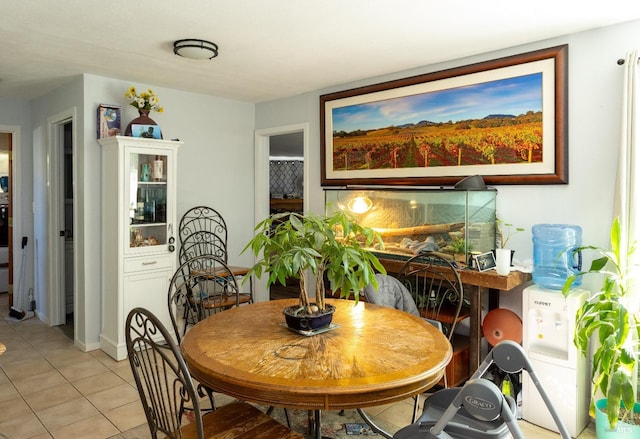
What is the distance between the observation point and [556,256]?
273 centimetres

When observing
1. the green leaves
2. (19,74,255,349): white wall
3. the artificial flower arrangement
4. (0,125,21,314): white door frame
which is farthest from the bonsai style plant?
(0,125,21,314): white door frame

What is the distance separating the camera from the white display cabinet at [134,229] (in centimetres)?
366

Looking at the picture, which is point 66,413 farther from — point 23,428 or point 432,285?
point 432,285

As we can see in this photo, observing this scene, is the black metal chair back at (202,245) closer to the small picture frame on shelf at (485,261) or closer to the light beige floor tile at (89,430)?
the light beige floor tile at (89,430)

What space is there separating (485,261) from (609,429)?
1098 mm

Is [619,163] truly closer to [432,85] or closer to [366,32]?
[432,85]

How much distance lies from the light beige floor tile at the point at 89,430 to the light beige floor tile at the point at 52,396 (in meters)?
0.38

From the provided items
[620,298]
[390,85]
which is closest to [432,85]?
[390,85]

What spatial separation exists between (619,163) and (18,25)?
11.9 feet

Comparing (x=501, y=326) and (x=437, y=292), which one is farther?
(x=437, y=292)

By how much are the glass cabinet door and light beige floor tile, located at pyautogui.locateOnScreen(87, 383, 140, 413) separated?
3.77 feet

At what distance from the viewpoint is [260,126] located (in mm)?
5004

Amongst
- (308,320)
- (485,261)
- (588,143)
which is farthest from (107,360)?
(588,143)

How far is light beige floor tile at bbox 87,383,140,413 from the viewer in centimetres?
290
